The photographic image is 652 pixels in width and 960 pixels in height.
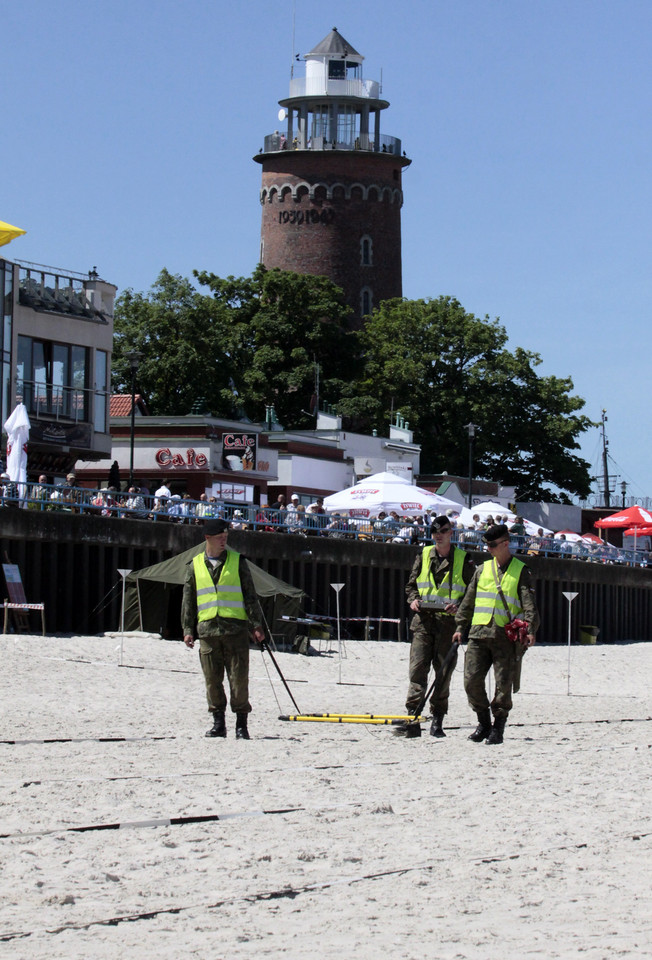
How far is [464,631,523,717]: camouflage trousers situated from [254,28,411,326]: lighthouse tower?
65502mm

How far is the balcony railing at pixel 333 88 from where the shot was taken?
76.8 m

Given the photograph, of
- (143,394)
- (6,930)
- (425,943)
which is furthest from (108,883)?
(143,394)

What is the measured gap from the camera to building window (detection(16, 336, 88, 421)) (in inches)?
1646

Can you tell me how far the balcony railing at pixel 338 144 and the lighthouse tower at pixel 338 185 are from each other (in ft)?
0.16


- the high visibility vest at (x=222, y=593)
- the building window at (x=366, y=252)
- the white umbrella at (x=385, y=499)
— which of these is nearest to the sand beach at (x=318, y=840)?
the high visibility vest at (x=222, y=593)

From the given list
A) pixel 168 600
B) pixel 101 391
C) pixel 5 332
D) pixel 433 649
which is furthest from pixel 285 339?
pixel 433 649

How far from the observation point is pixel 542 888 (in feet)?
23.9

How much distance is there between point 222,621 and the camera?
1284cm

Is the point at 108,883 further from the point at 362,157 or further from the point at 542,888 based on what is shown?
the point at 362,157

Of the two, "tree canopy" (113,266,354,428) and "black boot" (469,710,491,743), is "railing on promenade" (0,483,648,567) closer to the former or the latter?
"black boot" (469,710,491,743)

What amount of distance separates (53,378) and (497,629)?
3194 centimetres

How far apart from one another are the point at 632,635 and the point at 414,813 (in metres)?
42.8

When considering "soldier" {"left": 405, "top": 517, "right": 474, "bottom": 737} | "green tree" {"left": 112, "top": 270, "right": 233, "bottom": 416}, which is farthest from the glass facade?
"soldier" {"left": 405, "top": 517, "right": 474, "bottom": 737}

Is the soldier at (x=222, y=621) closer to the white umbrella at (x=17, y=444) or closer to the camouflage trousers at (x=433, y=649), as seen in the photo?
the camouflage trousers at (x=433, y=649)
